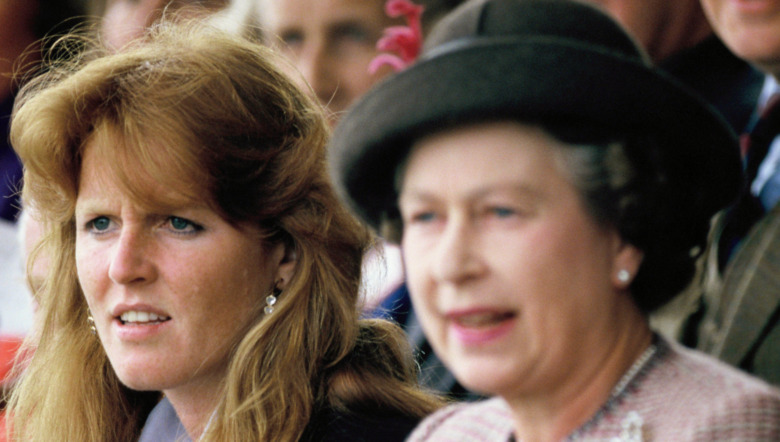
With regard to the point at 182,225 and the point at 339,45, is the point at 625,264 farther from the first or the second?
the point at 339,45

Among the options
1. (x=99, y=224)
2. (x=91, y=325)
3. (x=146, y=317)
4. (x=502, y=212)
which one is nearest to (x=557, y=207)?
(x=502, y=212)

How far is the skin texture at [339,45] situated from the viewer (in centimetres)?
352

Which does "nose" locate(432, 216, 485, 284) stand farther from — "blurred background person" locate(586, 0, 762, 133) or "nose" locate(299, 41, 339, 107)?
"nose" locate(299, 41, 339, 107)

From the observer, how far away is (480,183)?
137 centimetres

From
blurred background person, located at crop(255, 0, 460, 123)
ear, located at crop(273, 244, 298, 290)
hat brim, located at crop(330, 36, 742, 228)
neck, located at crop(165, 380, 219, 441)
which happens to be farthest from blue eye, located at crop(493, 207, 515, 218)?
blurred background person, located at crop(255, 0, 460, 123)

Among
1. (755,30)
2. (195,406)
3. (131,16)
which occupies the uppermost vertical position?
(131,16)

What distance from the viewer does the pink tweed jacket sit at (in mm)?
1308

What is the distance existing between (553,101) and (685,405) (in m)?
0.44

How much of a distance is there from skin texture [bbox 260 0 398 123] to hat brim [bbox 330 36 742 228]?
6.79 feet

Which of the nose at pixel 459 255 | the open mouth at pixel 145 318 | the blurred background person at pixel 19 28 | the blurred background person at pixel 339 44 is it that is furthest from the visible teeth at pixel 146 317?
the blurred background person at pixel 19 28

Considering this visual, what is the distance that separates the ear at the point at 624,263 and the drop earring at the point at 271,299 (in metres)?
1.09

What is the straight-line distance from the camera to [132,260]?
2219mm

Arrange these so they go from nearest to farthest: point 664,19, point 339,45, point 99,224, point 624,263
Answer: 1. point 624,263
2. point 99,224
3. point 664,19
4. point 339,45

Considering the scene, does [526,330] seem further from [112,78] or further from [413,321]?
[413,321]
